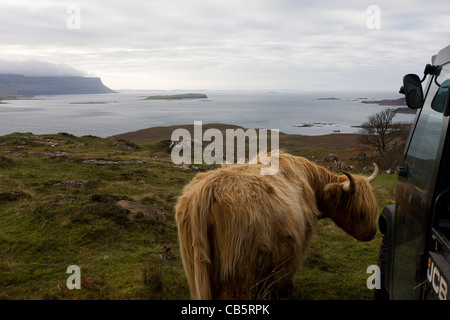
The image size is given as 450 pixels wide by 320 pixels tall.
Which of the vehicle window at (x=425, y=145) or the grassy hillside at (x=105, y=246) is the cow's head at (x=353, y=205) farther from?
the vehicle window at (x=425, y=145)

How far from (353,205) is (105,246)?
521cm

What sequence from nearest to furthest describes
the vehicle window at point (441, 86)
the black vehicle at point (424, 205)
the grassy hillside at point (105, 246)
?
1. the black vehicle at point (424, 205)
2. the vehicle window at point (441, 86)
3. the grassy hillside at point (105, 246)

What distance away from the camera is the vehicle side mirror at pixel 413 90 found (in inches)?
127

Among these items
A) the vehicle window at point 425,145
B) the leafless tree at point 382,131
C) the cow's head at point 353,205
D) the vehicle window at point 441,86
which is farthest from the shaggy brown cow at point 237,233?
the leafless tree at point 382,131

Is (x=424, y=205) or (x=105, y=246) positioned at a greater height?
(x=424, y=205)

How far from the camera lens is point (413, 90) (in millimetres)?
3273

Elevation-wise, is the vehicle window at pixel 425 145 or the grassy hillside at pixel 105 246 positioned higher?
the vehicle window at pixel 425 145

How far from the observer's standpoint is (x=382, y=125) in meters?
32.1

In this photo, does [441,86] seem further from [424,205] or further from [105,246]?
[105,246]

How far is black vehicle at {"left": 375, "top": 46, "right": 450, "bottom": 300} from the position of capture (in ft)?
7.89

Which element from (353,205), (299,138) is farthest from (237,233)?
(299,138)
